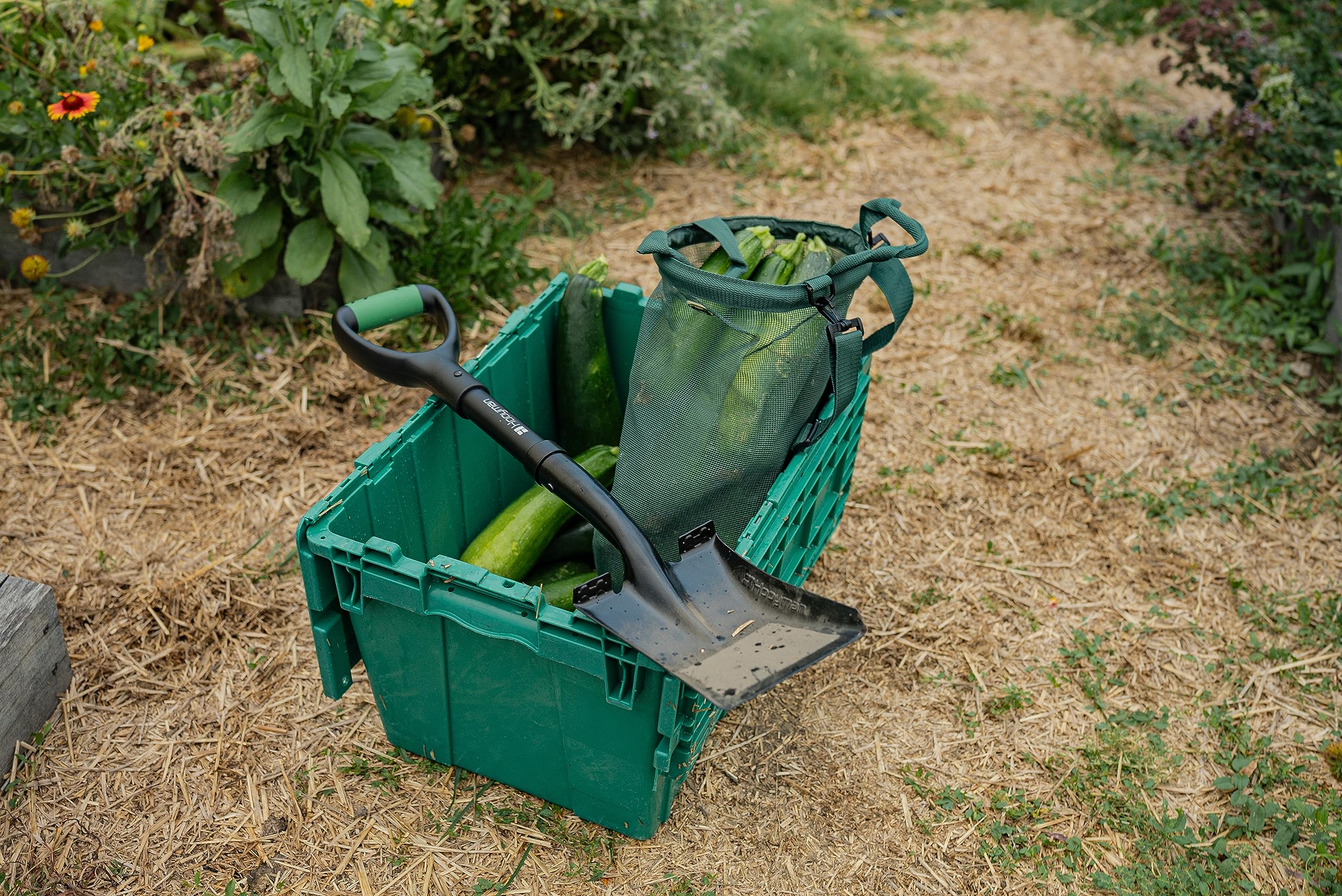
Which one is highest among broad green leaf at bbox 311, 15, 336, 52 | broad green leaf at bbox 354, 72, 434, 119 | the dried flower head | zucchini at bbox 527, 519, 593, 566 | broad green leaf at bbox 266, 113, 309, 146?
broad green leaf at bbox 311, 15, 336, 52

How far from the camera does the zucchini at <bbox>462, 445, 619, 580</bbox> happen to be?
2381mm

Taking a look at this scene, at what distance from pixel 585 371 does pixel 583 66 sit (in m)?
2.33

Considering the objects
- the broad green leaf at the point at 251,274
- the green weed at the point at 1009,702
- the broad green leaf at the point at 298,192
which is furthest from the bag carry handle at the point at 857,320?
the broad green leaf at the point at 251,274

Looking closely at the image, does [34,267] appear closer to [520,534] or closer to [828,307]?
[520,534]

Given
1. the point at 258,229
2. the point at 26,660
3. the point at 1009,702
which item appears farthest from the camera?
the point at 258,229

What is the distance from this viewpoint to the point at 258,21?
9.96 feet

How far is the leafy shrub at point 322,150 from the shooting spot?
304 cm

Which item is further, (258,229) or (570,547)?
(258,229)

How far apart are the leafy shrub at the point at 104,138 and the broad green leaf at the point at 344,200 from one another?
0.31 meters

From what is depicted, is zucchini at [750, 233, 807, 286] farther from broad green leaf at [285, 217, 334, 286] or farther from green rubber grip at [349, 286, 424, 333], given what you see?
broad green leaf at [285, 217, 334, 286]

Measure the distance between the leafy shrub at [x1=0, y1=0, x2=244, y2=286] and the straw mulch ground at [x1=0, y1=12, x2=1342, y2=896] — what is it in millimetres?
496

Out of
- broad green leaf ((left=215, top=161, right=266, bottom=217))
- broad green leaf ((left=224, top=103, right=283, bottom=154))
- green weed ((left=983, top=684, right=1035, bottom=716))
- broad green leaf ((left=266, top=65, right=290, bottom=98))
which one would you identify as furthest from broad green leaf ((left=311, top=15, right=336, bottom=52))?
green weed ((left=983, top=684, right=1035, bottom=716))

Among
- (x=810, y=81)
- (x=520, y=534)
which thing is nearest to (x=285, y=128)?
(x=520, y=534)

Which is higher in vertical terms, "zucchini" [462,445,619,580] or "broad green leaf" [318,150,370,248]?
"broad green leaf" [318,150,370,248]
